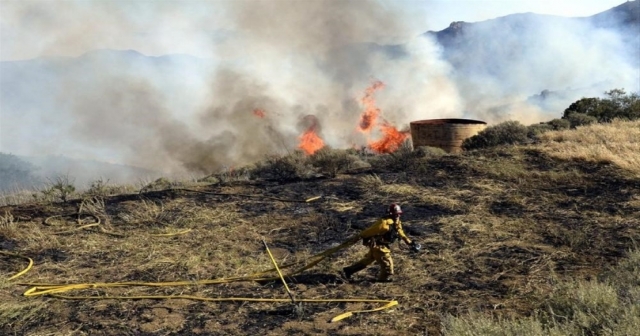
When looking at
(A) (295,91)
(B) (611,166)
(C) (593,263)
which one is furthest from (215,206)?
(A) (295,91)

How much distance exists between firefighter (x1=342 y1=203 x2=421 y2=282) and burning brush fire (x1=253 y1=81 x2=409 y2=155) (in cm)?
1084

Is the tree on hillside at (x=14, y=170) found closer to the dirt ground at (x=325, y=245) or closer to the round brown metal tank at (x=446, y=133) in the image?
the round brown metal tank at (x=446, y=133)

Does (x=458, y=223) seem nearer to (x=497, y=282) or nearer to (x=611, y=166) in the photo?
(x=497, y=282)

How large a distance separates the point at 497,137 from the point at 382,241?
11124 mm

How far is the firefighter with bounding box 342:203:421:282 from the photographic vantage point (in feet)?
18.6

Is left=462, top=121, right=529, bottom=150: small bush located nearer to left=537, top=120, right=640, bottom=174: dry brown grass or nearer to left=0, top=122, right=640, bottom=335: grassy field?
left=537, top=120, right=640, bottom=174: dry brown grass

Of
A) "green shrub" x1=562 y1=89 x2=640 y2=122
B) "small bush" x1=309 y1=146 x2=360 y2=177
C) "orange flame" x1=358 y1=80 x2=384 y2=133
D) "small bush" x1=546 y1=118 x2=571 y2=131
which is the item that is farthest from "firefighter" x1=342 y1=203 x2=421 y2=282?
"orange flame" x1=358 y1=80 x2=384 y2=133

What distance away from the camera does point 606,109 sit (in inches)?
821

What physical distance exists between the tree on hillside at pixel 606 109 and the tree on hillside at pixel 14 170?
94.6 feet

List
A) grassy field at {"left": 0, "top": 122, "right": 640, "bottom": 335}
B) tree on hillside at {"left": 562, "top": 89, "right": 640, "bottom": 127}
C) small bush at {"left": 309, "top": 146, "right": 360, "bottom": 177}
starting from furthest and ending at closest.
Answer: tree on hillside at {"left": 562, "top": 89, "right": 640, "bottom": 127} < small bush at {"left": 309, "top": 146, "right": 360, "bottom": 177} < grassy field at {"left": 0, "top": 122, "right": 640, "bottom": 335}

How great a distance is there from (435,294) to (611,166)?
24.3 ft

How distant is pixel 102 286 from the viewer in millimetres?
5730

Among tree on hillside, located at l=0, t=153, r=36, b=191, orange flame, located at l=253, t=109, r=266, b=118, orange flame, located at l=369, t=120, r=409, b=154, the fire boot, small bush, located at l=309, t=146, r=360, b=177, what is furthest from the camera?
orange flame, located at l=253, t=109, r=266, b=118

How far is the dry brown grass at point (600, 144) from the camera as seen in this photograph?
1092 centimetres
